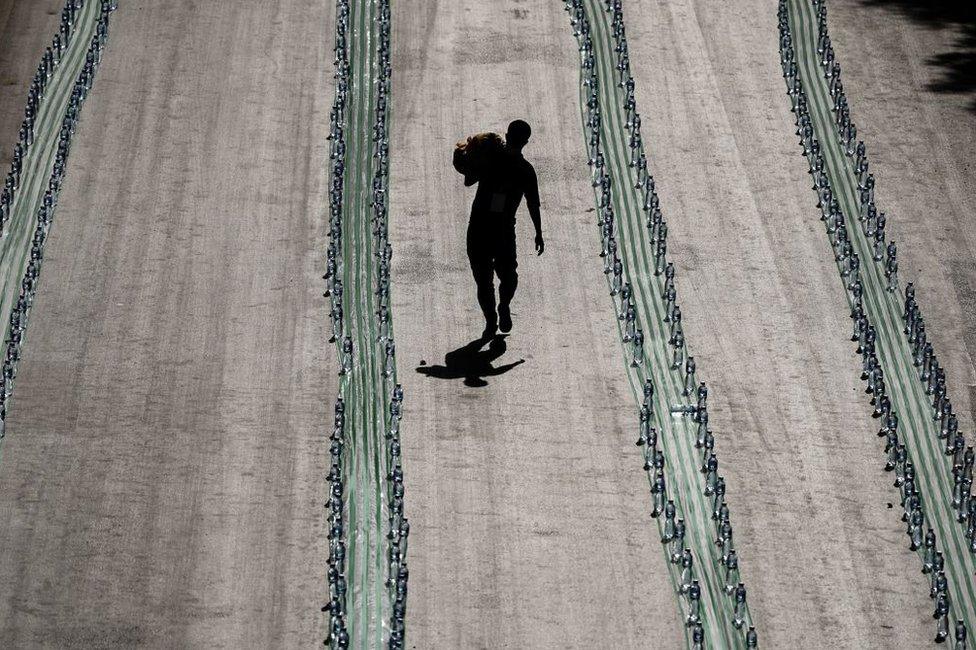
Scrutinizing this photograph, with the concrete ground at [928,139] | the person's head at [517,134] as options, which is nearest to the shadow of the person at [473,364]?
the person's head at [517,134]

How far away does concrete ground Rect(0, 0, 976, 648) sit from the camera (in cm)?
1450

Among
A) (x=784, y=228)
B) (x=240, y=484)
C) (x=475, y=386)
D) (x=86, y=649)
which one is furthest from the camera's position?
(x=784, y=228)

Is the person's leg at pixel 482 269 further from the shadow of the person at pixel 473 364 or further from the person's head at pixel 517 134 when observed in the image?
the person's head at pixel 517 134

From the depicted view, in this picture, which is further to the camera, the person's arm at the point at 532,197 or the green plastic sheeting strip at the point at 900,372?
the person's arm at the point at 532,197

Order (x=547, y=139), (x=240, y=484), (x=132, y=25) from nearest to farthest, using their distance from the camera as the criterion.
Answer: (x=240, y=484)
(x=547, y=139)
(x=132, y=25)

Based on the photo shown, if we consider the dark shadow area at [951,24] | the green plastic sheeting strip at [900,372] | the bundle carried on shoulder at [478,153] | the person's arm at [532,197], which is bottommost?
the dark shadow area at [951,24]

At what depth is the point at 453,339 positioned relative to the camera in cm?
1739

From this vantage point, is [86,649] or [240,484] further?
→ [240,484]

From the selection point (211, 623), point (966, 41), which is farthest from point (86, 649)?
point (966, 41)

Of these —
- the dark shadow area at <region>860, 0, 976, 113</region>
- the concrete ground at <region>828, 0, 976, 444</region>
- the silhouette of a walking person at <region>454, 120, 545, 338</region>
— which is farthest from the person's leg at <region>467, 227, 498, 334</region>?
the dark shadow area at <region>860, 0, 976, 113</region>

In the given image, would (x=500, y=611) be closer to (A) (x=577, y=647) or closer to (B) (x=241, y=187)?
(A) (x=577, y=647)

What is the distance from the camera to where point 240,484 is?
15453 mm

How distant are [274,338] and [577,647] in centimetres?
473

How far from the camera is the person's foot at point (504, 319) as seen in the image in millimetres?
17253
